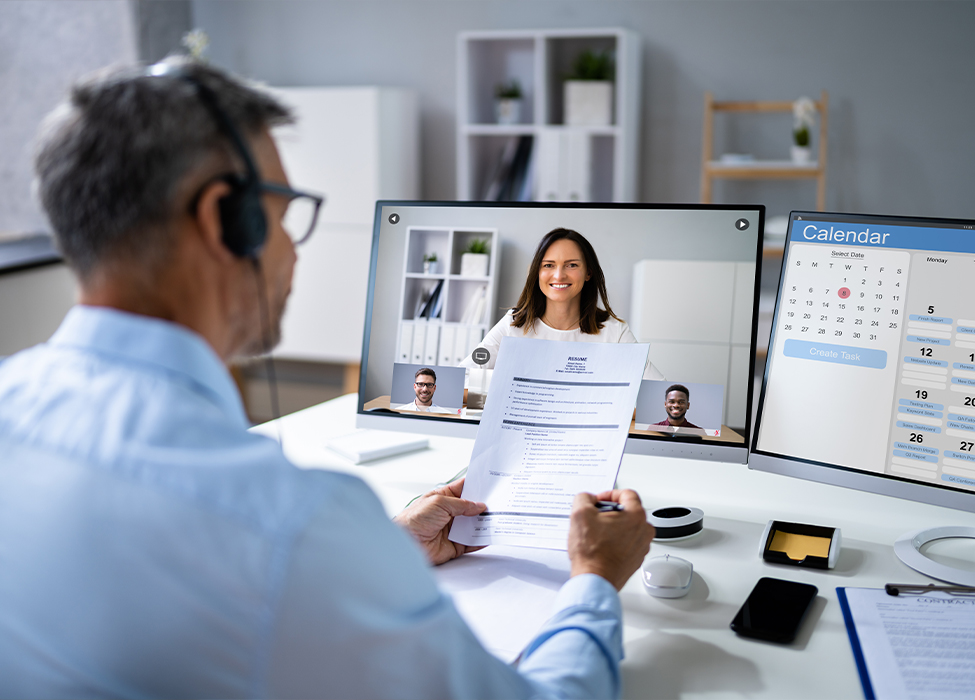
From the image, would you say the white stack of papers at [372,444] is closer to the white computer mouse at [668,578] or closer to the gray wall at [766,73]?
the white computer mouse at [668,578]

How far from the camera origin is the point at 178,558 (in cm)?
53

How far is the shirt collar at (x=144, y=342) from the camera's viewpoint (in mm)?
610

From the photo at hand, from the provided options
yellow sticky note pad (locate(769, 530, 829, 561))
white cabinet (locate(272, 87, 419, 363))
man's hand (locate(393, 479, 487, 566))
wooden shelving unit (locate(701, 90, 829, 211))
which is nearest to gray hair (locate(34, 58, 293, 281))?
man's hand (locate(393, 479, 487, 566))

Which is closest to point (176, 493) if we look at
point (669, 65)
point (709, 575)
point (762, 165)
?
point (709, 575)

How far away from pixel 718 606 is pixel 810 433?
11.7 inches

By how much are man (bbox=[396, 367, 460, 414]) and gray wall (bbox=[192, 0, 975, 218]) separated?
2.65 metres

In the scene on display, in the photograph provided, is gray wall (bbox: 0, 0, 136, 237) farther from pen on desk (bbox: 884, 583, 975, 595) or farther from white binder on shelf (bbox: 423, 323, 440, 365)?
pen on desk (bbox: 884, 583, 975, 595)

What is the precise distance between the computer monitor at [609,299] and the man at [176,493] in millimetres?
553

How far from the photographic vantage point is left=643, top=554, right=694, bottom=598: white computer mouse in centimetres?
95

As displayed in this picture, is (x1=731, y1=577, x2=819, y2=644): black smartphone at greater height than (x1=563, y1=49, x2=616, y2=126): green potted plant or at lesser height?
lesser

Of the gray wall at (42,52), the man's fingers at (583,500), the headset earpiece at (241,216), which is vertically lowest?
the man's fingers at (583,500)

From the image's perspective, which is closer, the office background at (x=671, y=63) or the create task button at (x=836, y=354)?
the create task button at (x=836, y=354)

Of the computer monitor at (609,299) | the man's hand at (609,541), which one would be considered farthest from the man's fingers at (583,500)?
the computer monitor at (609,299)

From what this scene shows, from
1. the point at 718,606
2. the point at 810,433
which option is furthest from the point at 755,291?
the point at 718,606
